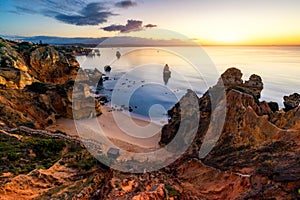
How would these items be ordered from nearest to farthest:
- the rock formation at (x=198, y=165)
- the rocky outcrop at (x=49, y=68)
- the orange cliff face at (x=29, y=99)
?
the rock formation at (x=198, y=165) < the orange cliff face at (x=29, y=99) < the rocky outcrop at (x=49, y=68)

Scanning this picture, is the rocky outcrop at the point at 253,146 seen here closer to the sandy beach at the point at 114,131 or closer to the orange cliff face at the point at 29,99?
the sandy beach at the point at 114,131

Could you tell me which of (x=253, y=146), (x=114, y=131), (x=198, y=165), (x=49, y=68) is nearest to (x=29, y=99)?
(x=114, y=131)

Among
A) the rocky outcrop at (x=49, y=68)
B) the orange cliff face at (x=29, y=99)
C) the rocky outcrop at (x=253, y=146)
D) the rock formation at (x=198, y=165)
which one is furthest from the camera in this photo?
the rocky outcrop at (x=49, y=68)

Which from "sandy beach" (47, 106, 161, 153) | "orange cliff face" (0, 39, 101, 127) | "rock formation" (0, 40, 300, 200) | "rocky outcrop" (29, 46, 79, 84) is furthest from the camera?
"rocky outcrop" (29, 46, 79, 84)

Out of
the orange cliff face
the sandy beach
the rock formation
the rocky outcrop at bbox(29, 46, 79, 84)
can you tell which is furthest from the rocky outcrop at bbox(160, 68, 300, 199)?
the rocky outcrop at bbox(29, 46, 79, 84)

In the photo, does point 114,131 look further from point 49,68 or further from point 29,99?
point 49,68

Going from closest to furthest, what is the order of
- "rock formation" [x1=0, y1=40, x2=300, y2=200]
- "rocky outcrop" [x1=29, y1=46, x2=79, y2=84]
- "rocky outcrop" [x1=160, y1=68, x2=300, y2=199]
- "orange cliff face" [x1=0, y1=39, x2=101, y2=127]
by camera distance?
"rocky outcrop" [x1=160, y1=68, x2=300, y2=199] → "rock formation" [x1=0, y1=40, x2=300, y2=200] → "orange cliff face" [x1=0, y1=39, x2=101, y2=127] → "rocky outcrop" [x1=29, y1=46, x2=79, y2=84]

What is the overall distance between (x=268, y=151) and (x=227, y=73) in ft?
54.7

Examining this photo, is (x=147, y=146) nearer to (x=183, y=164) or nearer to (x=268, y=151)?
(x=183, y=164)

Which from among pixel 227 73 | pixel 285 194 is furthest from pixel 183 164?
pixel 227 73

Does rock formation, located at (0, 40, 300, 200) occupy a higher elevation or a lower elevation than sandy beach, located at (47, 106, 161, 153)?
higher

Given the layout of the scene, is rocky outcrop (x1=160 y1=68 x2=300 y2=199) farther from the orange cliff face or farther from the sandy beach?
the orange cliff face

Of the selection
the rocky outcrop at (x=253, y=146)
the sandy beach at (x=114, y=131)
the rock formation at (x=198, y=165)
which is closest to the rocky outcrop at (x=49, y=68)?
the sandy beach at (x=114, y=131)

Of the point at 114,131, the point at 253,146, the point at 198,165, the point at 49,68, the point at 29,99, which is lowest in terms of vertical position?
the point at 114,131
